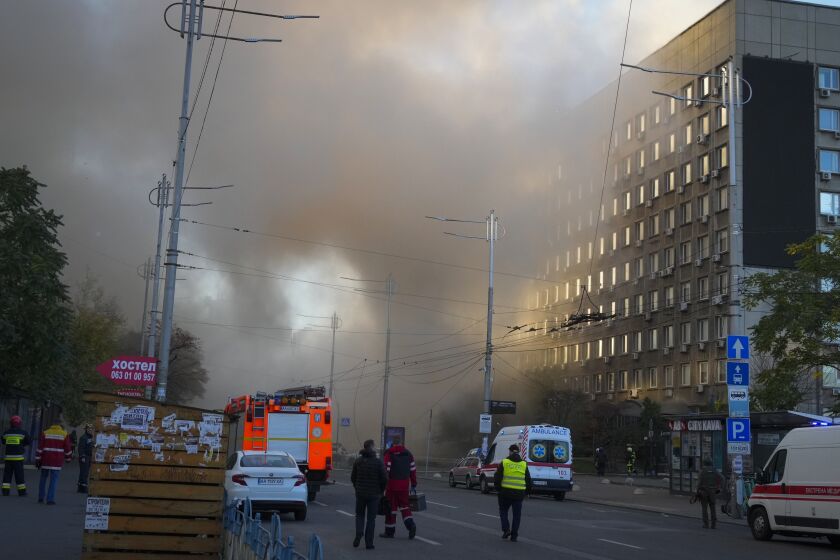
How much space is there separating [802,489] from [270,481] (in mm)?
9745

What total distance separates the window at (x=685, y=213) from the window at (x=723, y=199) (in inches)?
137

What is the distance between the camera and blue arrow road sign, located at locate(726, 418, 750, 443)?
24812 millimetres

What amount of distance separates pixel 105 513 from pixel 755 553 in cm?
1083

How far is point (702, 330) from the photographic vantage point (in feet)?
→ 196

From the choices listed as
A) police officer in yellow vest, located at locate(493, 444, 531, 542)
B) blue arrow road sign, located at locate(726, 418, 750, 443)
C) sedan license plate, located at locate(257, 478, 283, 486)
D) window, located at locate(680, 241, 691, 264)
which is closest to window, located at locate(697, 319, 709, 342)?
window, located at locate(680, 241, 691, 264)

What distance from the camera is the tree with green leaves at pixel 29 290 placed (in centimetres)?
2864

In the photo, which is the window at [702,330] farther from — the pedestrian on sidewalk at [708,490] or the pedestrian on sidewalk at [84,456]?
the pedestrian on sidewalk at [84,456]

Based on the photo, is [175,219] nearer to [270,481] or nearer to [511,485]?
[270,481]

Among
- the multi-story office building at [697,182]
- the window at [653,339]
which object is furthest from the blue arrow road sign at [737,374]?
the window at [653,339]

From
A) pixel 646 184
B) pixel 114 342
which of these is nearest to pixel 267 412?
pixel 114 342

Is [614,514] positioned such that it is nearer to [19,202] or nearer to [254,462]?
[254,462]

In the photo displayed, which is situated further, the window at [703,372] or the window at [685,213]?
the window at [685,213]

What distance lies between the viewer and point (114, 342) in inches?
2197

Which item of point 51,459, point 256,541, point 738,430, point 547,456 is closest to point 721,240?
point 547,456
